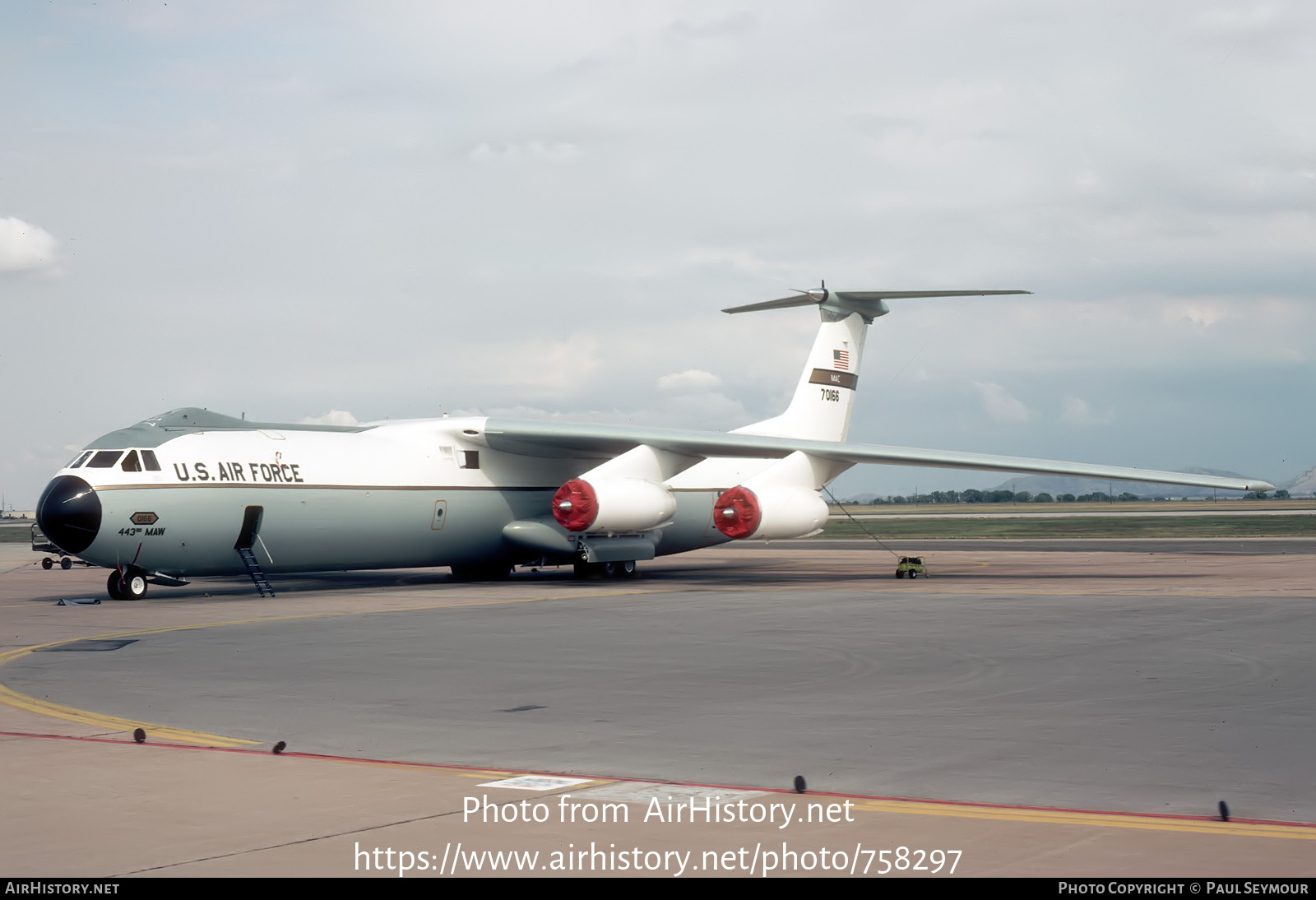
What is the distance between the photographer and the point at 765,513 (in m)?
29.3

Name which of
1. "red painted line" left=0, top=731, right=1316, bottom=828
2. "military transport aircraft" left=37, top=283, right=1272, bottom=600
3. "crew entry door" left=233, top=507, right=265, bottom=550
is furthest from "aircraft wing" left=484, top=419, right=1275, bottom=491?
"red painted line" left=0, top=731, right=1316, bottom=828

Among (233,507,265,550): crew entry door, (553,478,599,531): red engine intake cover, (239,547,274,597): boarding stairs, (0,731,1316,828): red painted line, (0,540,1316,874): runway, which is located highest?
(553,478,599,531): red engine intake cover

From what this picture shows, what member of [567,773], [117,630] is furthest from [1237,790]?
[117,630]

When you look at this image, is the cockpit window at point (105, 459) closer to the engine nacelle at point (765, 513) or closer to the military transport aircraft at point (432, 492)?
the military transport aircraft at point (432, 492)

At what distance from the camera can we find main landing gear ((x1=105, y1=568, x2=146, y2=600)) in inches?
977

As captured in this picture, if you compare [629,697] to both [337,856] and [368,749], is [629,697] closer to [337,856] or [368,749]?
[368,749]

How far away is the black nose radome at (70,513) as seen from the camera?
23.7 m

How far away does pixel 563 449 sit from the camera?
31531 mm

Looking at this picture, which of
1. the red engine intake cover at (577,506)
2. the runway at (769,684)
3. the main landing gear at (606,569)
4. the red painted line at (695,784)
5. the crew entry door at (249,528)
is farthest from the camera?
the main landing gear at (606,569)

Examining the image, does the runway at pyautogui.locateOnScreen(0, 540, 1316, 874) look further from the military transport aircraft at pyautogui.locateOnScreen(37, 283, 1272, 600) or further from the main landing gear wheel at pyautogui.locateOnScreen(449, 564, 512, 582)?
the main landing gear wheel at pyautogui.locateOnScreen(449, 564, 512, 582)

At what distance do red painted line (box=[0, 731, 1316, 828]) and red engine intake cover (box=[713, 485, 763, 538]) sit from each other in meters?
20.6

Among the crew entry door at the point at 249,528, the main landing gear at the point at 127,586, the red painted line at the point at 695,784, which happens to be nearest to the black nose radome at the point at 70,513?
the main landing gear at the point at 127,586

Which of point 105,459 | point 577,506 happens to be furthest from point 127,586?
point 577,506

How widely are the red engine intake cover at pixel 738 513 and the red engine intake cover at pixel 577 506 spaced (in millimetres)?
2963
